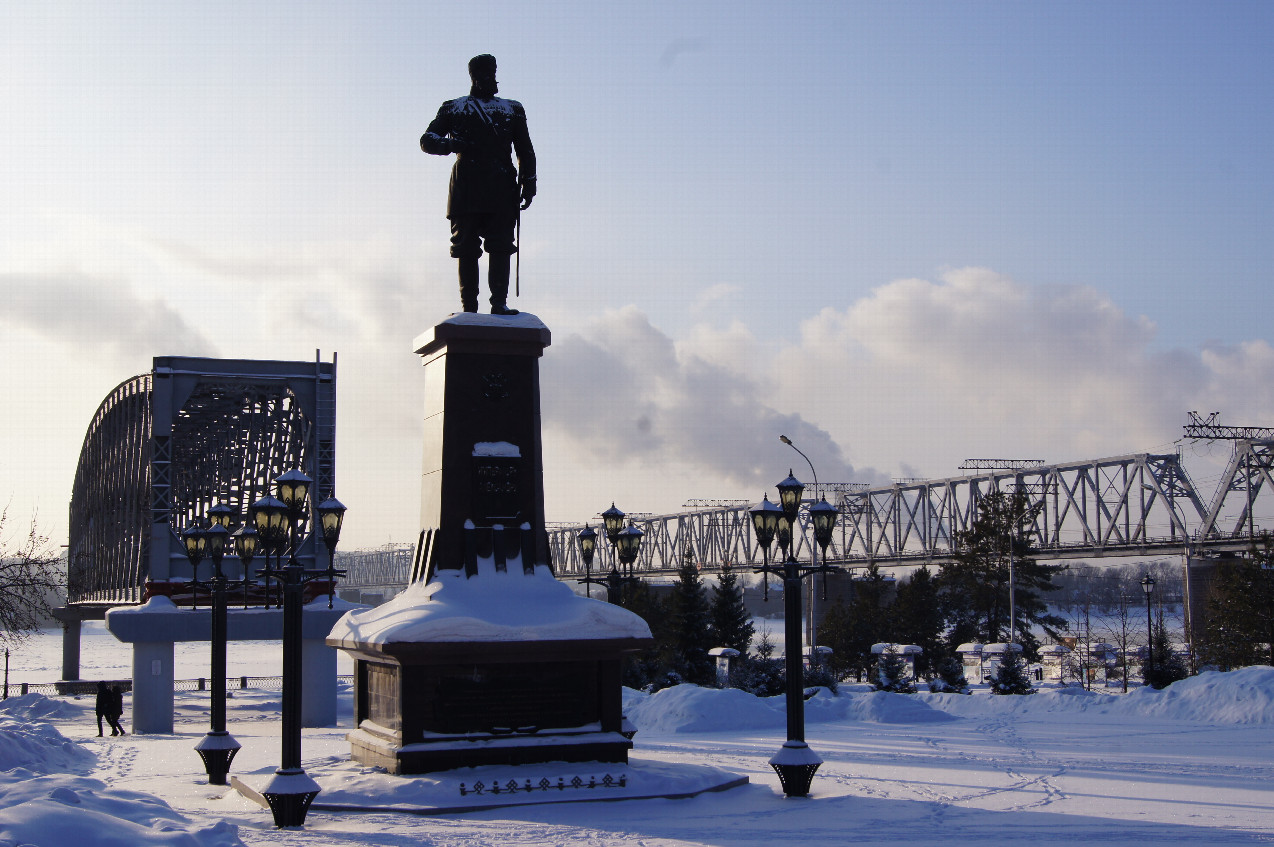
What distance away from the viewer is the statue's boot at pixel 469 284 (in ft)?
58.2

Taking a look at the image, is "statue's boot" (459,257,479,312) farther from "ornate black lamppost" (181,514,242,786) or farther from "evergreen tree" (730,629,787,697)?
"evergreen tree" (730,629,787,697)

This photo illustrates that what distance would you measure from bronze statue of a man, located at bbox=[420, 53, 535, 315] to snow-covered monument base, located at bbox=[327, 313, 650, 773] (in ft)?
3.67

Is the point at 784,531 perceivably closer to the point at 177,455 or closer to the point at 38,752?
the point at 38,752

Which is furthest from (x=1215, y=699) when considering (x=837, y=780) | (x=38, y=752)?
(x=38, y=752)

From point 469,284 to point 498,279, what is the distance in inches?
17.0

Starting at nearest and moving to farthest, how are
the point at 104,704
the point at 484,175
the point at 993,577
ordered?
1. the point at 484,175
2. the point at 104,704
3. the point at 993,577

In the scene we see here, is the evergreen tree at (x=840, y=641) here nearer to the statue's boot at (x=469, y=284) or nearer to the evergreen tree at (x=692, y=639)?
the evergreen tree at (x=692, y=639)

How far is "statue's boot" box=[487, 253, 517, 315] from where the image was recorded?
17734 mm

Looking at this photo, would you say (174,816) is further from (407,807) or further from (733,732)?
(733,732)

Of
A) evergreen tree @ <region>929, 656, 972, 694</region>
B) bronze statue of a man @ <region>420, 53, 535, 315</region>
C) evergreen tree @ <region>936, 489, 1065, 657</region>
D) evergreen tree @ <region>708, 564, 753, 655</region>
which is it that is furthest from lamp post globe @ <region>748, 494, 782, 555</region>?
evergreen tree @ <region>936, 489, 1065, 657</region>

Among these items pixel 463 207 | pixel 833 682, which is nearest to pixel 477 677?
pixel 463 207

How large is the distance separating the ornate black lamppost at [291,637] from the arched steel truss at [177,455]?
3105 centimetres

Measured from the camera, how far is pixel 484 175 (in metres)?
17.7

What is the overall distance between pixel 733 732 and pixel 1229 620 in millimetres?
23148
